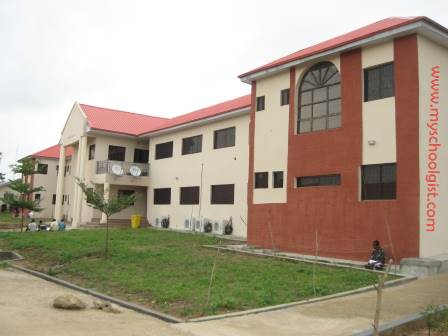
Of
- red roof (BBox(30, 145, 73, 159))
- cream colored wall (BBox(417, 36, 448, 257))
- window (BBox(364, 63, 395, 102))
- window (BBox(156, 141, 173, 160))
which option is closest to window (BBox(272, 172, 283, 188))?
window (BBox(364, 63, 395, 102))

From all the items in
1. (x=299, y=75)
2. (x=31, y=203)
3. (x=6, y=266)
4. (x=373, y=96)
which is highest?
(x=299, y=75)

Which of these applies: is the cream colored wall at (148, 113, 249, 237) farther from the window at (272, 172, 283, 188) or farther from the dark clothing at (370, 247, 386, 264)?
the dark clothing at (370, 247, 386, 264)

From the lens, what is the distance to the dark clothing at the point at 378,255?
13.3 metres

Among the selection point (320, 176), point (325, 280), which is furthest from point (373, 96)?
point (325, 280)

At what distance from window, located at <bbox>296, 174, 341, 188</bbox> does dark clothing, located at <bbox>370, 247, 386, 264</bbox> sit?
9.56 feet

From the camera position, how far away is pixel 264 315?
8594 mm

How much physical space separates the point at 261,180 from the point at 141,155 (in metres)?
15.9

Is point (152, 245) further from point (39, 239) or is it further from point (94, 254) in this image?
point (39, 239)

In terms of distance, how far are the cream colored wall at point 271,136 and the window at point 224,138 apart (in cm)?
519

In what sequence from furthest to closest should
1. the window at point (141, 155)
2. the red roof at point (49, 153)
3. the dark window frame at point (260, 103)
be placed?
the red roof at point (49, 153), the window at point (141, 155), the dark window frame at point (260, 103)

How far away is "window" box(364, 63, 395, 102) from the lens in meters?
14.7

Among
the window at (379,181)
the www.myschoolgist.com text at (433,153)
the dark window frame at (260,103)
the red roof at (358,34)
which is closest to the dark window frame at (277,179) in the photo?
the dark window frame at (260,103)

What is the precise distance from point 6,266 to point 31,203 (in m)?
11.2

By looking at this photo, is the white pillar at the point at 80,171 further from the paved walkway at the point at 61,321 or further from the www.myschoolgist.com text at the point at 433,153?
the www.myschoolgist.com text at the point at 433,153
